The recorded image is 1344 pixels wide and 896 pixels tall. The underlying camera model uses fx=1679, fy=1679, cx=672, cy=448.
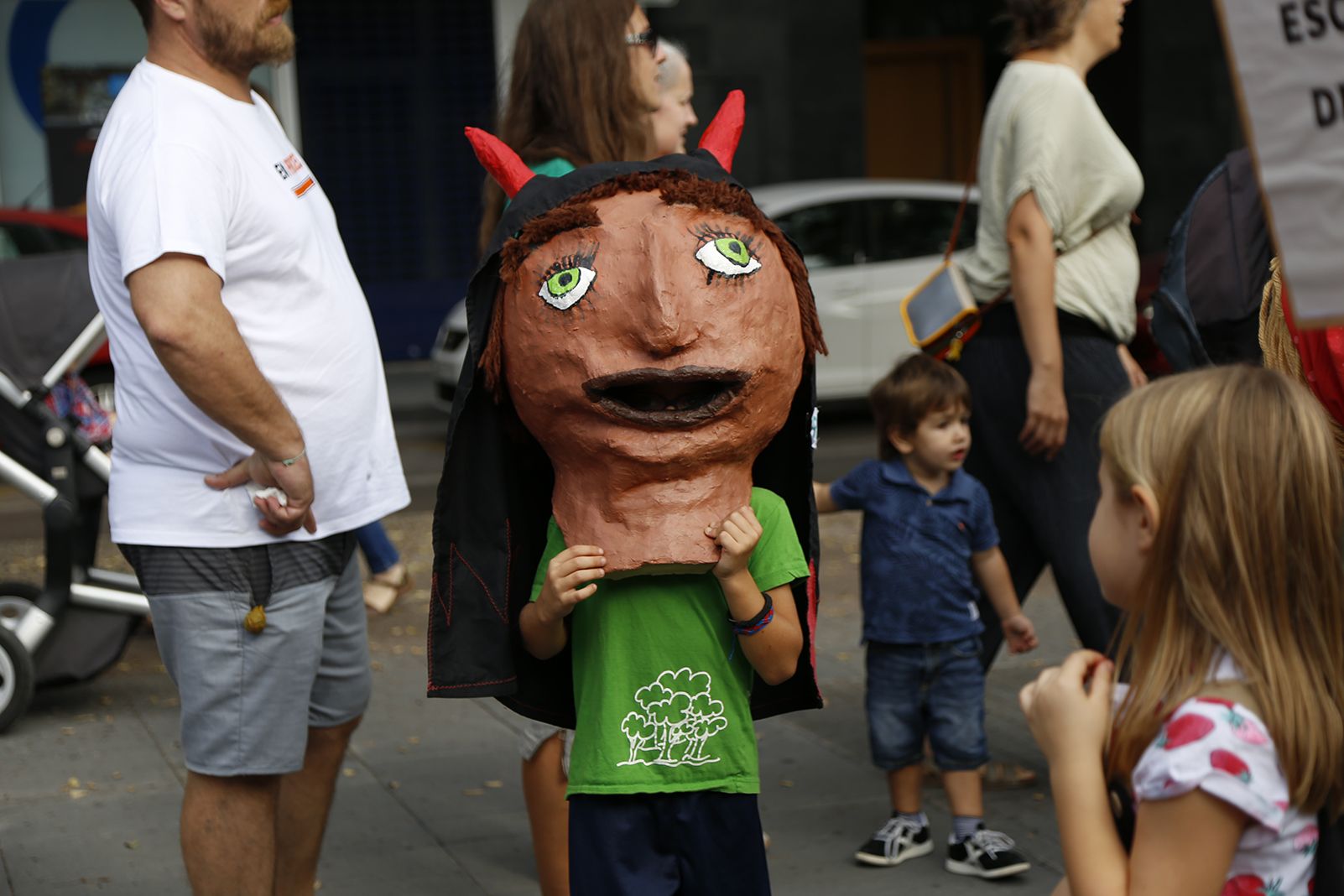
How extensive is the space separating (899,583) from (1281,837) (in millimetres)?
2289

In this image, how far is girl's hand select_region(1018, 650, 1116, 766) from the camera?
2.21 meters

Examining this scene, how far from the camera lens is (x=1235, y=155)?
13.6ft

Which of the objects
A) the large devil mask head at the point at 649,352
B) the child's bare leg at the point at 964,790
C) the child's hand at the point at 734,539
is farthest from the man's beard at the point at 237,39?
the child's bare leg at the point at 964,790

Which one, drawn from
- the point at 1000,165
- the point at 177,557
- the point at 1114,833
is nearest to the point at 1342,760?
the point at 1114,833

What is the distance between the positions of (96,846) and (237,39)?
2.50 metres

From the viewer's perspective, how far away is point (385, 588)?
5.29 metres

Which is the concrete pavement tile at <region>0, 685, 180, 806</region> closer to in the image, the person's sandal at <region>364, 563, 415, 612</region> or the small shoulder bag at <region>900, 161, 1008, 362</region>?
the person's sandal at <region>364, 563, 415, 612</region>

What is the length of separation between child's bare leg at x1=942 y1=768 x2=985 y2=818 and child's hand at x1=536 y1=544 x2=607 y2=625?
69.0 inches

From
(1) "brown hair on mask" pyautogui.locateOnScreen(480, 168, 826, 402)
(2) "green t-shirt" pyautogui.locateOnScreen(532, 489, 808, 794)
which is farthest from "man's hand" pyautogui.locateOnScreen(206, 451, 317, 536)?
(2) "green t-shirt" pyautogui.locateOnScreen(532, 489, 808, 794)

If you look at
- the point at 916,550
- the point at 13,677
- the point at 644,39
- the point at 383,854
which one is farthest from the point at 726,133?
the point at 13,677

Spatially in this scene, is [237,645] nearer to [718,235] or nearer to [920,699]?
[718,235]

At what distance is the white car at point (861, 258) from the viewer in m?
12.7

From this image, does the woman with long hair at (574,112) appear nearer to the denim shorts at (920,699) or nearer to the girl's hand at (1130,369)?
the denim shorts at (920,699)

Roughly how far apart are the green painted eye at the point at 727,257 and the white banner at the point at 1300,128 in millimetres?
1070
